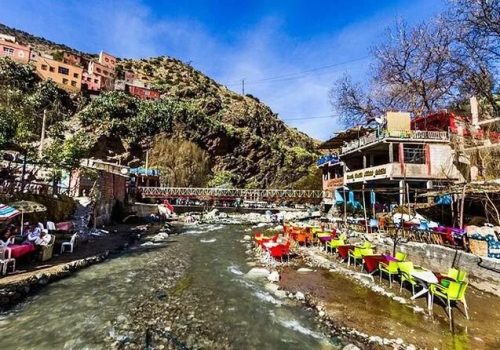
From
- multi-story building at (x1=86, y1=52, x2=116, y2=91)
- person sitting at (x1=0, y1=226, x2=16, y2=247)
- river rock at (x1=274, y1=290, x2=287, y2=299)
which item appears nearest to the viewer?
river rock at (x1=274, y1=290, x2=287, y2=299)

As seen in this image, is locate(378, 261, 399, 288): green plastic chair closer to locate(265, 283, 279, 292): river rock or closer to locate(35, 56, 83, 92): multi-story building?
locate(265, 283, 279, 292): river rock

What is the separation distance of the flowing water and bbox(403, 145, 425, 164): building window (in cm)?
1700

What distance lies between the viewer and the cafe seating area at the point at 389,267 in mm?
8117

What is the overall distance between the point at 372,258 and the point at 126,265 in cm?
1003

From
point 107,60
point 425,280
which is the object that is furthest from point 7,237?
point 107,60

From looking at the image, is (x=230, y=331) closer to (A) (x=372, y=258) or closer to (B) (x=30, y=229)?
(A) (x=372, y=258)

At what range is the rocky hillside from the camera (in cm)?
5100

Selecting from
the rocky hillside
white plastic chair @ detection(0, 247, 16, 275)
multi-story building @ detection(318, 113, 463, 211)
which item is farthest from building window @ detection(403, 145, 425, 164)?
the rocky hillside

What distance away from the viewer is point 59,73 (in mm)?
57844

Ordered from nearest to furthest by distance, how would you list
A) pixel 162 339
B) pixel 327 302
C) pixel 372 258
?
pixel 162 339 → pixel 327 302 → pixel 372 258

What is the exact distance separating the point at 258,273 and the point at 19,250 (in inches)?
340

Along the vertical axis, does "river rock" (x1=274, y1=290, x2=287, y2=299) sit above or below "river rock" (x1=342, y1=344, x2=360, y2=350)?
below

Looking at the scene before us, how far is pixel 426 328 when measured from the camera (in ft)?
23.7

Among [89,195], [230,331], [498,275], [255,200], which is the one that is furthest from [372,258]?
[255,200]
